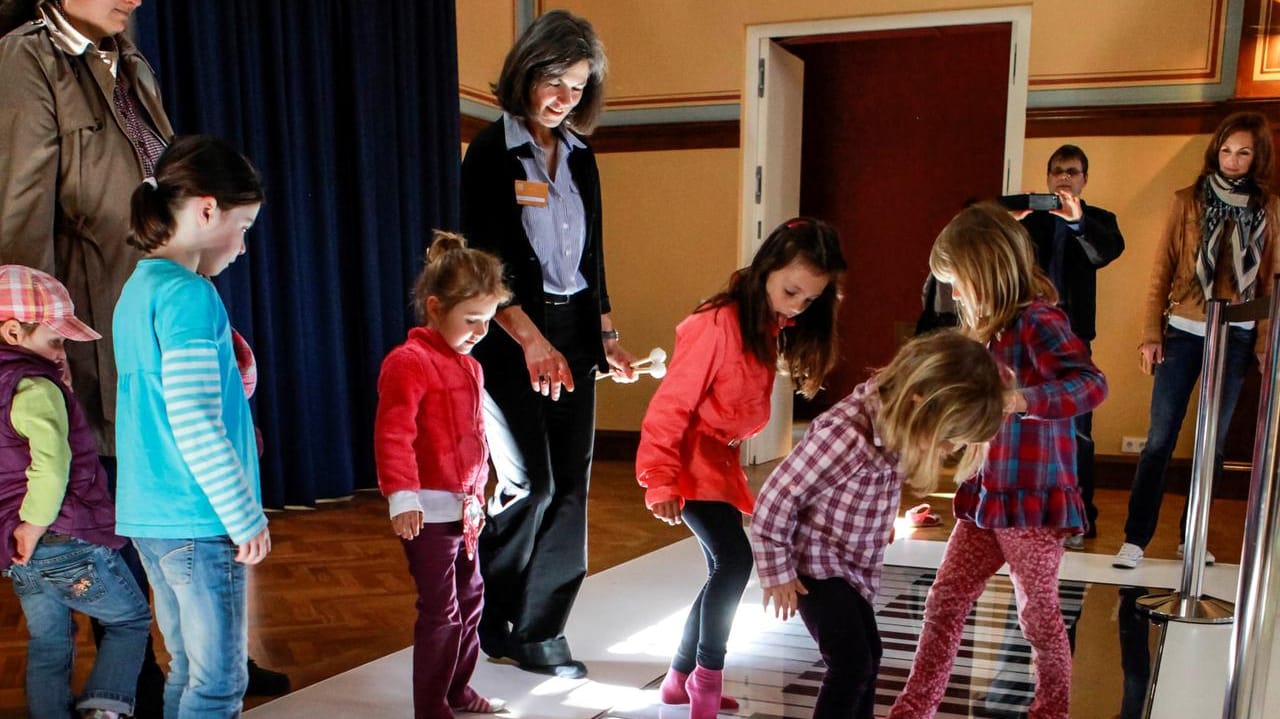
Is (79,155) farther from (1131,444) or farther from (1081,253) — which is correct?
(1131,444)

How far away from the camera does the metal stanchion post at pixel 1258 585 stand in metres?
1.68

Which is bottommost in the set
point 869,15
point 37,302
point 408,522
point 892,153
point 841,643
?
point 841,643

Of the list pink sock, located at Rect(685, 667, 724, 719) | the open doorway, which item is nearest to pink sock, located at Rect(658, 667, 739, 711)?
pink sock, located at Rect(685, 667, 724, 719)

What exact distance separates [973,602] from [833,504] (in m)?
0.49

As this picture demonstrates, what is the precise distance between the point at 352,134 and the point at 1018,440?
328cm

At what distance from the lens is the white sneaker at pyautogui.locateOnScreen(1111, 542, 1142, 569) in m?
3.29

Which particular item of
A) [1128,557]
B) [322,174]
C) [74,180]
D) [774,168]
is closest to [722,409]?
[74,180]

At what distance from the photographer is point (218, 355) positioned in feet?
4.89

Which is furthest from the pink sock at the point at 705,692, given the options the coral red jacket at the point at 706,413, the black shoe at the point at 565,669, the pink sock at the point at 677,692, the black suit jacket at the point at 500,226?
the black suit jacket at the point at 500,226

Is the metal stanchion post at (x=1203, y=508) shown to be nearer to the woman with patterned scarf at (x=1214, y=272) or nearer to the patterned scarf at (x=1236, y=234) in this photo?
the woman with patterned scarf at (x=1214, y=272)

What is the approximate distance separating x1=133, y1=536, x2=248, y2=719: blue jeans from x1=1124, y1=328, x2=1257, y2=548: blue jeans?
2.78 meters

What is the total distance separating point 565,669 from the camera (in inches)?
89.9

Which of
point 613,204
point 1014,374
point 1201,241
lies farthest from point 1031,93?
point 1014,374

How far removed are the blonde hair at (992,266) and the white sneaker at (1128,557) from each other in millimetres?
1714
